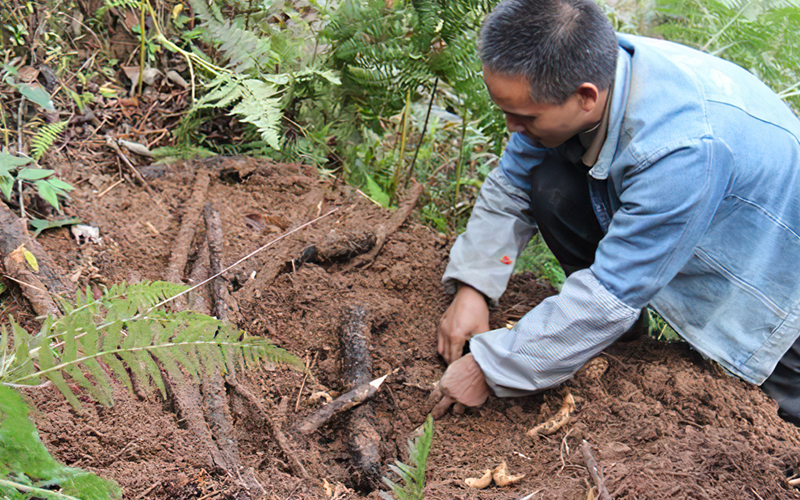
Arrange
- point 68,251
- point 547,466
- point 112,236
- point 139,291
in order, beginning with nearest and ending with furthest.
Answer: point 139,291 → point 547,466 → point 68,251 → point 112,236

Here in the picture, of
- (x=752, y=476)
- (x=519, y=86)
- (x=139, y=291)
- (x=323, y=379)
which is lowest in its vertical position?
(x=323, y=379)

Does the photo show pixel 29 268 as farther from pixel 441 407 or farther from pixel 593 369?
pixel 593 369

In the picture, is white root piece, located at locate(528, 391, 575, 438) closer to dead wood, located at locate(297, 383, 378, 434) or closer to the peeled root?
the peeled root

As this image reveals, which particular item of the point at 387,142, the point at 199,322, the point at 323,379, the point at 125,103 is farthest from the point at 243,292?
the point at 387,142

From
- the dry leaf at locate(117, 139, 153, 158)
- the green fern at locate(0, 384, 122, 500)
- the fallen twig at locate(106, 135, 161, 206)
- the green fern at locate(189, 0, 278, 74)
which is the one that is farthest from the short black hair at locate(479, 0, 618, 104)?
the dry leaf at locate(117, 139, 153, 158)

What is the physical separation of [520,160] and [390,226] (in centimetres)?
73

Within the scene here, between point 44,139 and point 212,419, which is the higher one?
point 44,139

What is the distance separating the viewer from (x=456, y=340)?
2.31 metres

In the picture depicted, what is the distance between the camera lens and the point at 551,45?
1.71m

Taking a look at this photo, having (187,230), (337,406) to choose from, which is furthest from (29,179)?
(337,406)

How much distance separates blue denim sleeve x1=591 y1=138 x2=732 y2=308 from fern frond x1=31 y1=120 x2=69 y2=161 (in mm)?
2283

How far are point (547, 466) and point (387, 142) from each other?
2.57 m

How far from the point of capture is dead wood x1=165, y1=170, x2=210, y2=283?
214 centimetres

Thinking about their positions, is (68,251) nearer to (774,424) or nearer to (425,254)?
(425,254)
